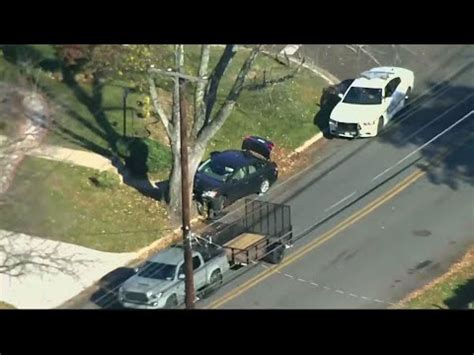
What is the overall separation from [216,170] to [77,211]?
9.50 ft

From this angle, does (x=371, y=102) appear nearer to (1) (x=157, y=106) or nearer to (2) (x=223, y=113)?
(2) (x=223, y=113)

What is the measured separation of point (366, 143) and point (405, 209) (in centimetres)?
249

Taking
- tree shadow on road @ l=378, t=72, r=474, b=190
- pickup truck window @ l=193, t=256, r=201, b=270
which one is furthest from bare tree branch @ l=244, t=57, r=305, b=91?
pickup truck window @ l=193, t=256, r=201, b=270

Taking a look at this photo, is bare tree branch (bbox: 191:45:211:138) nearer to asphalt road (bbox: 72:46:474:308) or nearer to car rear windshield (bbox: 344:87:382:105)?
asphalt road (bbox: 72:46:474:308)

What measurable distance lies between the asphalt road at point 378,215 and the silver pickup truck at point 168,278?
358mm

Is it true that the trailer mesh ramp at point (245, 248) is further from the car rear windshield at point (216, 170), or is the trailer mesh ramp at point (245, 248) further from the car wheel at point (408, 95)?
the car wheel at point (408, 95)

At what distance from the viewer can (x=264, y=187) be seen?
22.2 metres

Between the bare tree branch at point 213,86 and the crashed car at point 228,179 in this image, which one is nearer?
the crashed car at point 228,179

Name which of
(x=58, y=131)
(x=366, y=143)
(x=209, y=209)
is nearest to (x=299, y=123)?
(x=366, y=143)

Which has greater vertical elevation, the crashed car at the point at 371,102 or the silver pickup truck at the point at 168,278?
the crashed car at the point at 371,102

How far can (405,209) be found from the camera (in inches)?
853

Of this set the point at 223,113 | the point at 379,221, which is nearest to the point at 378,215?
the point at 379,221

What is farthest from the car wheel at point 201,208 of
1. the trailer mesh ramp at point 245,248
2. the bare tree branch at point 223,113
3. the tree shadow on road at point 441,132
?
the tree shadow on road at point 441,132

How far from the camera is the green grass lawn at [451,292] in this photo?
1962 cm
